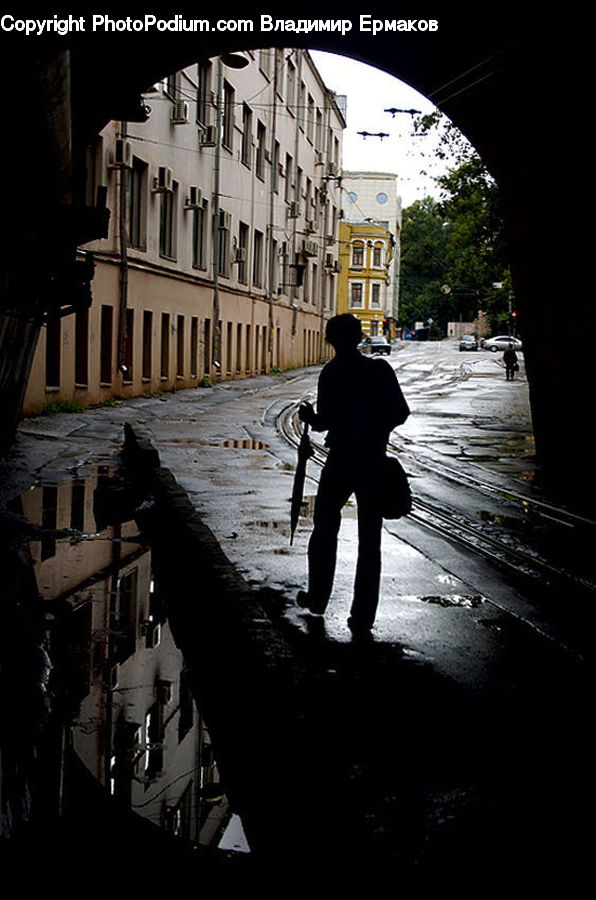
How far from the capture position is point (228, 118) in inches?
1447

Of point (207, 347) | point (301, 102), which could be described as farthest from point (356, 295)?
point (207, 347)

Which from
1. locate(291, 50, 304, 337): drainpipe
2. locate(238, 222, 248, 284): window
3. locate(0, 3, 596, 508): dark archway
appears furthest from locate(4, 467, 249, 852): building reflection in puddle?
locate(291, 50, 304, 337): drainpipe

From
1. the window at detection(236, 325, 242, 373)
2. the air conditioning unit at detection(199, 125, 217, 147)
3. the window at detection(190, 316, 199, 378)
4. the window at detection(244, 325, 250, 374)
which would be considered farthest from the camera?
the window at detection(244, 325, 250, 374)

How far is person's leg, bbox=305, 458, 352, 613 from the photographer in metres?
6.05

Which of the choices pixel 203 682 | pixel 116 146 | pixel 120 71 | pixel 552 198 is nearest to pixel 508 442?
pixel 552 198

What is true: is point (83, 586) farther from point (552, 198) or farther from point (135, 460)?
point (552, 198)

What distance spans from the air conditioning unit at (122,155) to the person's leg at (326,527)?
2018 centimetres

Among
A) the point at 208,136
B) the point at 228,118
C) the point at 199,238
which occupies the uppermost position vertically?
the point at 228,118

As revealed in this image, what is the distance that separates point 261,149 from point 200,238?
9.80 meters

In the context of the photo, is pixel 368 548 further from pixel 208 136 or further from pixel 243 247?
pixel 243 247

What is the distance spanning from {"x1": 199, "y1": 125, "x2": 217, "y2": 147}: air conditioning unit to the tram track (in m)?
19.5

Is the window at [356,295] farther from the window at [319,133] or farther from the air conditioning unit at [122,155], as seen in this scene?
the air conditioning unit at [122,155]

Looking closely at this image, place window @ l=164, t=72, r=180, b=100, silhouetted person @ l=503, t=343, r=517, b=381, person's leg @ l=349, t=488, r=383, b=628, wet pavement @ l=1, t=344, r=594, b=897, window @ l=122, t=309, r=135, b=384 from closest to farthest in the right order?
wet pavement @ l=1, t=344, r=594, b=897, person's leg @ l=349, t=488, r=383, b=628, window @ l=122, t=309, r=135, b=384, window @ l=164, t=72, r=180, b=100, silhouetted person @ l=503, t=343, r=517, b=381

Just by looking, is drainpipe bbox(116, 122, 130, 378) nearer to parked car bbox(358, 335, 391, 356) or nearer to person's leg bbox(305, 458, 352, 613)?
person's leg bbox(305, 458, 352, 613)
